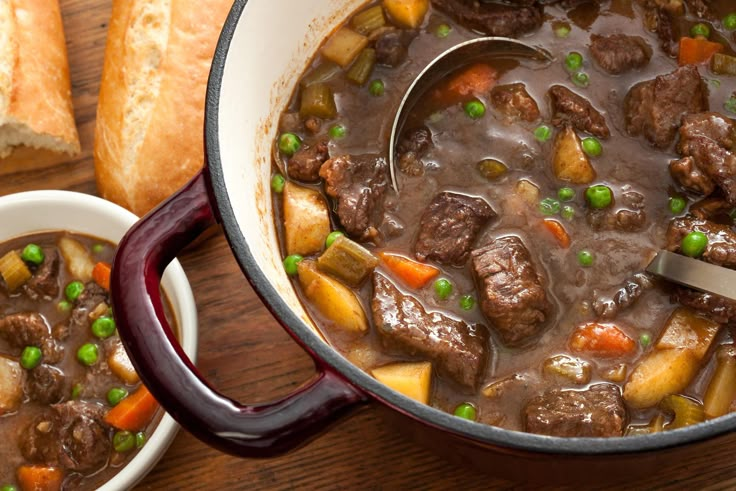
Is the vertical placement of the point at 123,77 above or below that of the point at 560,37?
below

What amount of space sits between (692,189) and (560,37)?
798 mm

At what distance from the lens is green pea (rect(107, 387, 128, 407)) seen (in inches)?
132

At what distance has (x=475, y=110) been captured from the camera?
3.33 meters

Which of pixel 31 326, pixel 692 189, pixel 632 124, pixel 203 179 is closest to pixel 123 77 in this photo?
pixel 31 326

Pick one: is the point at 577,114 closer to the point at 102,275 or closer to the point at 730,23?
the point at 730,23

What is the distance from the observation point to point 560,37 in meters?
3.47

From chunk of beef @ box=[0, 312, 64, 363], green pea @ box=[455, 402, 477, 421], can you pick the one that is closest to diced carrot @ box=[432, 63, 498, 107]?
green pea @ box=[455, 402, 477, 421]

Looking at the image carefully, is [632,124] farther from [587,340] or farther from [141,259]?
[141,259]

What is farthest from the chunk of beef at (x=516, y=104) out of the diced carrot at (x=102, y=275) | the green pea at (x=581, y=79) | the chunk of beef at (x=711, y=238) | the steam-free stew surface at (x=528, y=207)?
the diced carrot at (x=102, y=275)

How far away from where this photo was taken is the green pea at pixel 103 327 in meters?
3.45

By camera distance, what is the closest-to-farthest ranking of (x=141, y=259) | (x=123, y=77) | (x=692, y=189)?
(x=141, y=259) → (x=692, y=189) → (x=123, y=77)

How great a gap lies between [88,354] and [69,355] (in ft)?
0.36

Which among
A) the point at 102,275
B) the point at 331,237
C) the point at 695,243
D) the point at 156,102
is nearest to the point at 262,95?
the point at 331,237

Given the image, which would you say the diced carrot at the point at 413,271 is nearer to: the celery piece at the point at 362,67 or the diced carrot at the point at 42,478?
the celery piece at the point at 362,67
